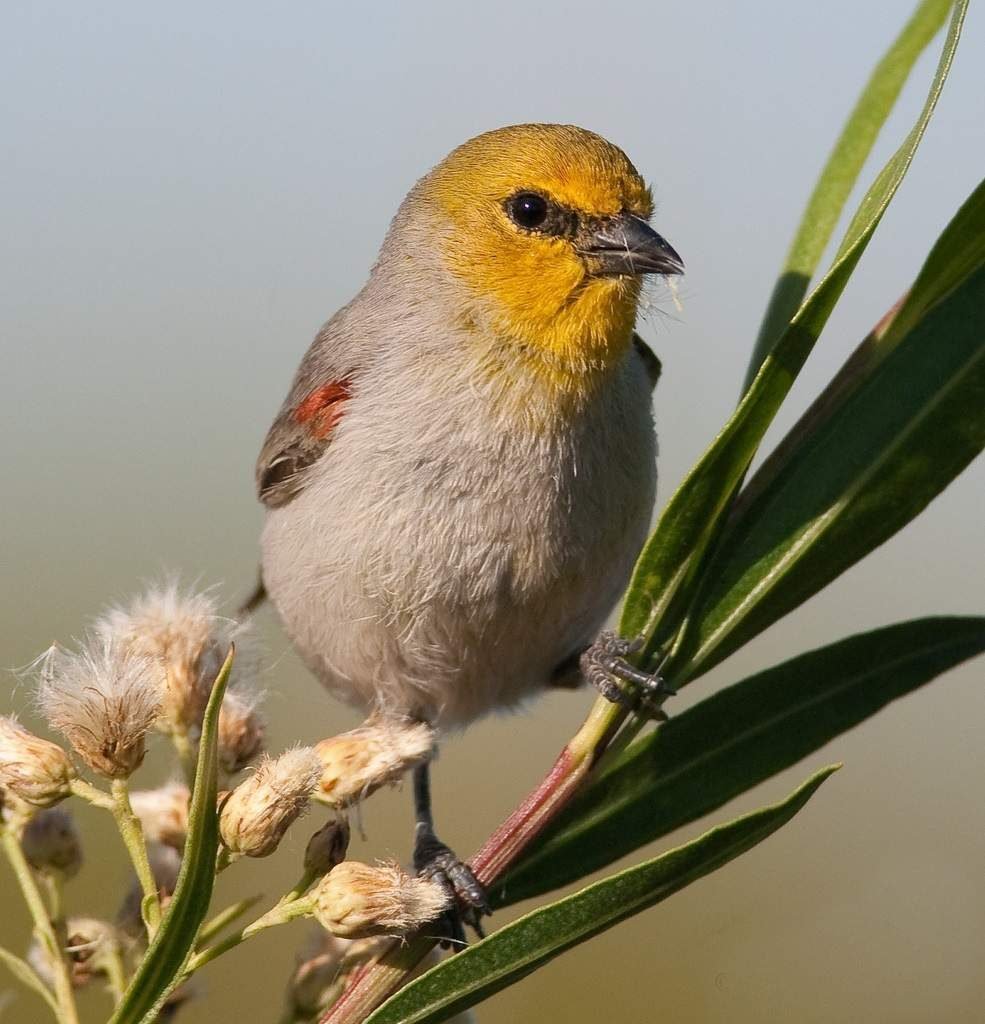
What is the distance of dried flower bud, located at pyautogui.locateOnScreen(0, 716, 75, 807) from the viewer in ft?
5.68

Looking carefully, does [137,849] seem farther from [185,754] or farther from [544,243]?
[544,243]

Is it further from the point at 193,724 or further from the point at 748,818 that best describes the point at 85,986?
the point at 748,818

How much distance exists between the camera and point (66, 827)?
1.98 metres

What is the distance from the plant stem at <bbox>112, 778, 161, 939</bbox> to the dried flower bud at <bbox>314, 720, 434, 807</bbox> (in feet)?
0.82

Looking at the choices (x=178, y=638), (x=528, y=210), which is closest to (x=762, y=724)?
(x=178, y=638)

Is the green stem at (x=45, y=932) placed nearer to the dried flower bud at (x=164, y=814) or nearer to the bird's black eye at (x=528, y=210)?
the dried flower bud at (x=164, y=814)

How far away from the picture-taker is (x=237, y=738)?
196cm

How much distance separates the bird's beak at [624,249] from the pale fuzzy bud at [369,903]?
4.67ft

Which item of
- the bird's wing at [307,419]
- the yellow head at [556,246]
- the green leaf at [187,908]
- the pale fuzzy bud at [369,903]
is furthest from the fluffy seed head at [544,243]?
the green leaf at [187,908]

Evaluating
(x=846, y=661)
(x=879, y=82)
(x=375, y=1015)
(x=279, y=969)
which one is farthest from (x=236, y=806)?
(x=279, y=969)

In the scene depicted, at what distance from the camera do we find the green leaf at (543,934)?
1.61 meters

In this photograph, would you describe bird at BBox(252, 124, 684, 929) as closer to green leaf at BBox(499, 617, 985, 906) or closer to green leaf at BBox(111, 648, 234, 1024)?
green leaf at BBox(499, 617, 985, 906)

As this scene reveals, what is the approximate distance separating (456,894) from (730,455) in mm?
938

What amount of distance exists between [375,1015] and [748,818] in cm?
49
